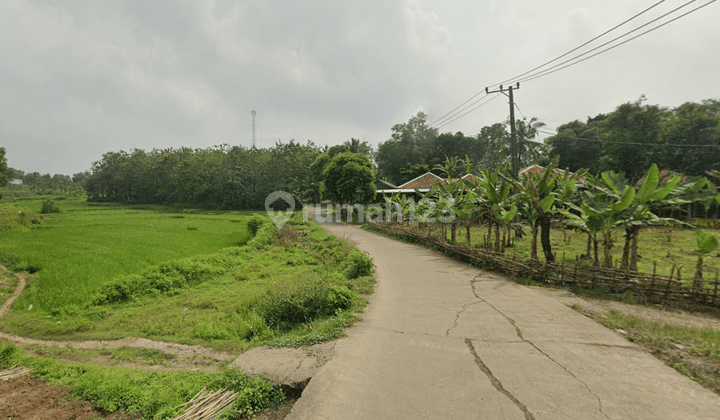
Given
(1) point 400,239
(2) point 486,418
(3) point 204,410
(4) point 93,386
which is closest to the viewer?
(2) point 486,418

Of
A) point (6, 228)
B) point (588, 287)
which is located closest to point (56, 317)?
point (588, 287)

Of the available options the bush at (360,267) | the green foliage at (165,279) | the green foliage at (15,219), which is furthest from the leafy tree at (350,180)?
the green foliage at (15,219)

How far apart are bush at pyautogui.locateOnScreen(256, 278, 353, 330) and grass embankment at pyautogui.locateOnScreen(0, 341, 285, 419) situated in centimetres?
189

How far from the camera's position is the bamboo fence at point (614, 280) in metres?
5.77

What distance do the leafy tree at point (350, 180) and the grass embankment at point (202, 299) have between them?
14778 millimetres

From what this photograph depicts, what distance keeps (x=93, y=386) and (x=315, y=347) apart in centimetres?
294

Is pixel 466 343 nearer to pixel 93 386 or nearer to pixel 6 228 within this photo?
pixel 93 386

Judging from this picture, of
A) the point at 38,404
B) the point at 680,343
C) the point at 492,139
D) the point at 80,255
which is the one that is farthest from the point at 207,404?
the point at 492,139

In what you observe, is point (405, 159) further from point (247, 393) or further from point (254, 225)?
point (247, 393)

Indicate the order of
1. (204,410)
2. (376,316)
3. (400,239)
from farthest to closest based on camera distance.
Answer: (400,239)
(376,316)
(204,410)

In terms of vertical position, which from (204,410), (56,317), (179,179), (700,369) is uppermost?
(179,179)

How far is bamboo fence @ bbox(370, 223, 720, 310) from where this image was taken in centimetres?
577

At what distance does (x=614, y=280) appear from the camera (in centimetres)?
654

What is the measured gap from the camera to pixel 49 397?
391 cm
